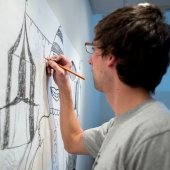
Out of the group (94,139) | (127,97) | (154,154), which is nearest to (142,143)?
(154,154)

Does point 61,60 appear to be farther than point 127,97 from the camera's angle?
Yes

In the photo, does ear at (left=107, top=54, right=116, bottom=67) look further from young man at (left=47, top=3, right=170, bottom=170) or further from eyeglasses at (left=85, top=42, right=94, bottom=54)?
eyeglasses at (left=85, top=42, right=94, bottom=54)

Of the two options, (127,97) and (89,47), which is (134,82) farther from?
(89,47)

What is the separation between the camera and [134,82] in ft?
2.76

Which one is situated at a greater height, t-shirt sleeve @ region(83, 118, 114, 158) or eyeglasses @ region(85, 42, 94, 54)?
eyeglasses @ region(85, 42, 94, 54)

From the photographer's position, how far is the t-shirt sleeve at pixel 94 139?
1.11 metres

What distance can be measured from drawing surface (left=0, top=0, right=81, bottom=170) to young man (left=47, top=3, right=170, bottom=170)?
0.20 meters

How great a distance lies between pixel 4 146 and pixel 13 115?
0.09 meters

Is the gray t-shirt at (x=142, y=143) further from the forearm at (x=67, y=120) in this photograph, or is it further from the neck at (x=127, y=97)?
the forearm at (x=67, y=120)

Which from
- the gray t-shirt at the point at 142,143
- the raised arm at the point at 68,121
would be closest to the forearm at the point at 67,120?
the raised arm at the point at 68,121

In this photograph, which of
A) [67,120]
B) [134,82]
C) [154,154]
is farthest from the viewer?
[67,120]

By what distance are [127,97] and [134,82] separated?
2.0 inches

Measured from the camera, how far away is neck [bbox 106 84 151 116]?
82cm

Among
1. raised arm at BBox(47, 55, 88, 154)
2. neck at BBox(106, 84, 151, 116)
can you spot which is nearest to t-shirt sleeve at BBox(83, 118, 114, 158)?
raised arm at BBox(47, 55, 88, 154)
